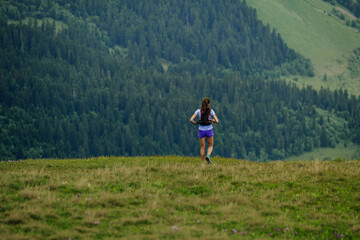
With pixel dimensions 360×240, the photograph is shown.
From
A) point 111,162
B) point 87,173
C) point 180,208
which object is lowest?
point 111,162

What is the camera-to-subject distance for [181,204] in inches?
770

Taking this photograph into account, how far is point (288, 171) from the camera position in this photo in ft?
86.6

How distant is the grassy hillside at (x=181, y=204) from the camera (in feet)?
55.5

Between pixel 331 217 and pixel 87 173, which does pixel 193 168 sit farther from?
pixel 331 217

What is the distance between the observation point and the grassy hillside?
16906mm

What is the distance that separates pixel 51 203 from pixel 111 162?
43.1ft

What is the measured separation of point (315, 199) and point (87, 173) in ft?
35.5

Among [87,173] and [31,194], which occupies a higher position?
[31,194]

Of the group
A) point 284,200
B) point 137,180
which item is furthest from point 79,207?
point 284,200

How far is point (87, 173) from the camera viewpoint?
990 inches

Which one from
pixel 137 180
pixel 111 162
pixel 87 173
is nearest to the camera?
pixel 137 180

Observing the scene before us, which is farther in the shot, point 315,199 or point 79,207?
point 315,199

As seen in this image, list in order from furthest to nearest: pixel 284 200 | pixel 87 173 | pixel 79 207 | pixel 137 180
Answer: pixel 87 173, pixel 137 180, pixel 284 200, pixel 79 207

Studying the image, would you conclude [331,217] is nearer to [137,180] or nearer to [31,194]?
[137,180]
